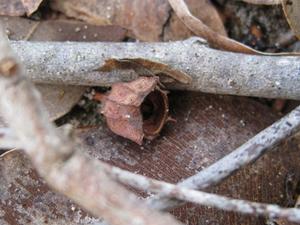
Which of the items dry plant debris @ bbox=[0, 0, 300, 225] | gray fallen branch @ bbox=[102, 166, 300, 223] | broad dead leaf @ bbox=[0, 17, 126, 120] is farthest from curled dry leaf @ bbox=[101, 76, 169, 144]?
gray fallen branch @ bbox=[102, 166, 300, 223]

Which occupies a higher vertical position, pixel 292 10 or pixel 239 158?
pixel 292 10

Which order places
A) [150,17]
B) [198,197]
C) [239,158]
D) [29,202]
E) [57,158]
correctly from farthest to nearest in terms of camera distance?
[150,17] → [29,202] → [239,158] → [198,197] → [57,158]

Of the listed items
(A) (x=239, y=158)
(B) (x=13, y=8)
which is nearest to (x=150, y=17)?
(B) (x=13, y=8)

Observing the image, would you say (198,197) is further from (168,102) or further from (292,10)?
(292,10)

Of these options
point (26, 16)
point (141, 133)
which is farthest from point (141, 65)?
point (26, 16)

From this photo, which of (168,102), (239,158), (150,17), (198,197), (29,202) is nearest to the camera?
(198,197)

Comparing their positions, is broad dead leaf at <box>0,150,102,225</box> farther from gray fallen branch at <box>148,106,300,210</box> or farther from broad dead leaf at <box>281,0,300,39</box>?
broad dead leaf at <box>281,0,300,39</box>
